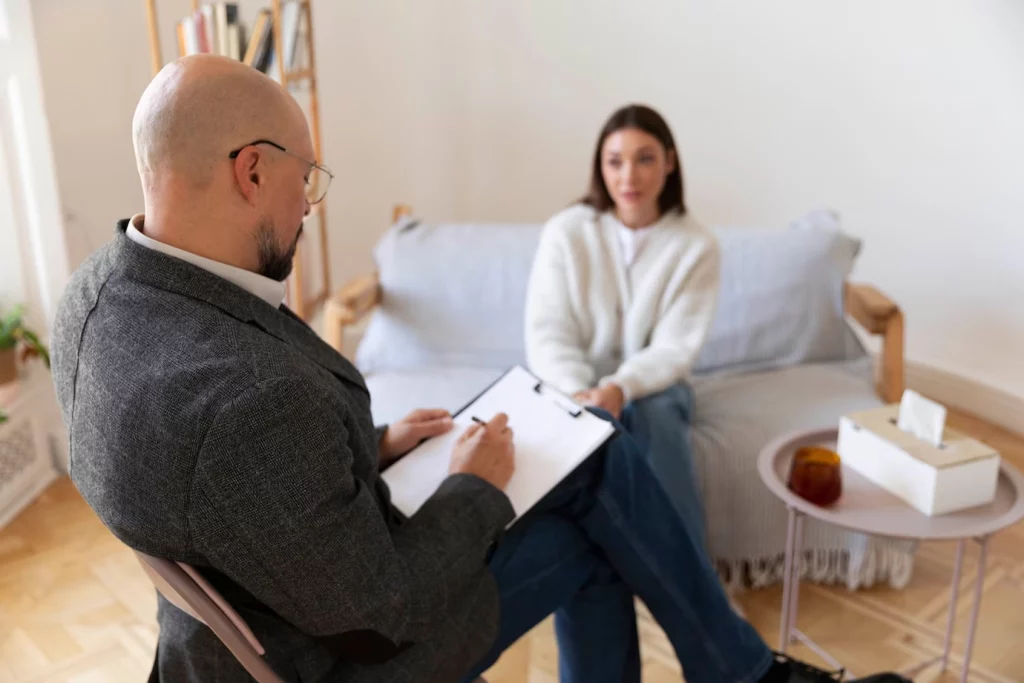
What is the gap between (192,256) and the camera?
1046 mm

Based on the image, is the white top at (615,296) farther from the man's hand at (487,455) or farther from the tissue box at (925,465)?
the man's hand at (487,455)

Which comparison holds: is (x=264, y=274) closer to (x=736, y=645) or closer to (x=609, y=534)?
(x=609, y=534)

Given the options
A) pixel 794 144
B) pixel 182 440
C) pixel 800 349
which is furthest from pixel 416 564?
pixel 794 144

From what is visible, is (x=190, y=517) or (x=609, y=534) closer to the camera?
(x=190, y=517)

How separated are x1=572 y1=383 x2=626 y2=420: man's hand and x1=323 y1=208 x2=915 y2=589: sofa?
26 centimetres

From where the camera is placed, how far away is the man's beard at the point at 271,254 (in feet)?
3.55

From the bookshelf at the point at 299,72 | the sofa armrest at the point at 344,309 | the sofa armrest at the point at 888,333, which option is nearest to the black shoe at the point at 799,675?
the sofa armrest at the point at 888,333

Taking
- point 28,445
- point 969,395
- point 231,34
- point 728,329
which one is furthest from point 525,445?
point 969,395

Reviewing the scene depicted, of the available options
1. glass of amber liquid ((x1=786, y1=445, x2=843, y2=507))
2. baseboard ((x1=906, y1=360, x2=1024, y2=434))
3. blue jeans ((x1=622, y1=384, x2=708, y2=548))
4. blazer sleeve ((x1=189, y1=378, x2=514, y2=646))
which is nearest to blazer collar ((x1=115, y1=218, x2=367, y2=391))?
blazer sleeve ((x1=189, y1=378, x2=514, y2=646))

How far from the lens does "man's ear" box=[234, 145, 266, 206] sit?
104cm

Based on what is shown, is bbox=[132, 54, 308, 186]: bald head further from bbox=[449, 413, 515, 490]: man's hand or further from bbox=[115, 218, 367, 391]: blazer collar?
bbox=[449, 413, 515, 490]: man's hand

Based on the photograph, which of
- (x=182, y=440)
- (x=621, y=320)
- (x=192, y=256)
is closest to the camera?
(x=182, y=440)

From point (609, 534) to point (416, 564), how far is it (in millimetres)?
410

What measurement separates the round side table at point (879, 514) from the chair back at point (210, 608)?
0.86 m
